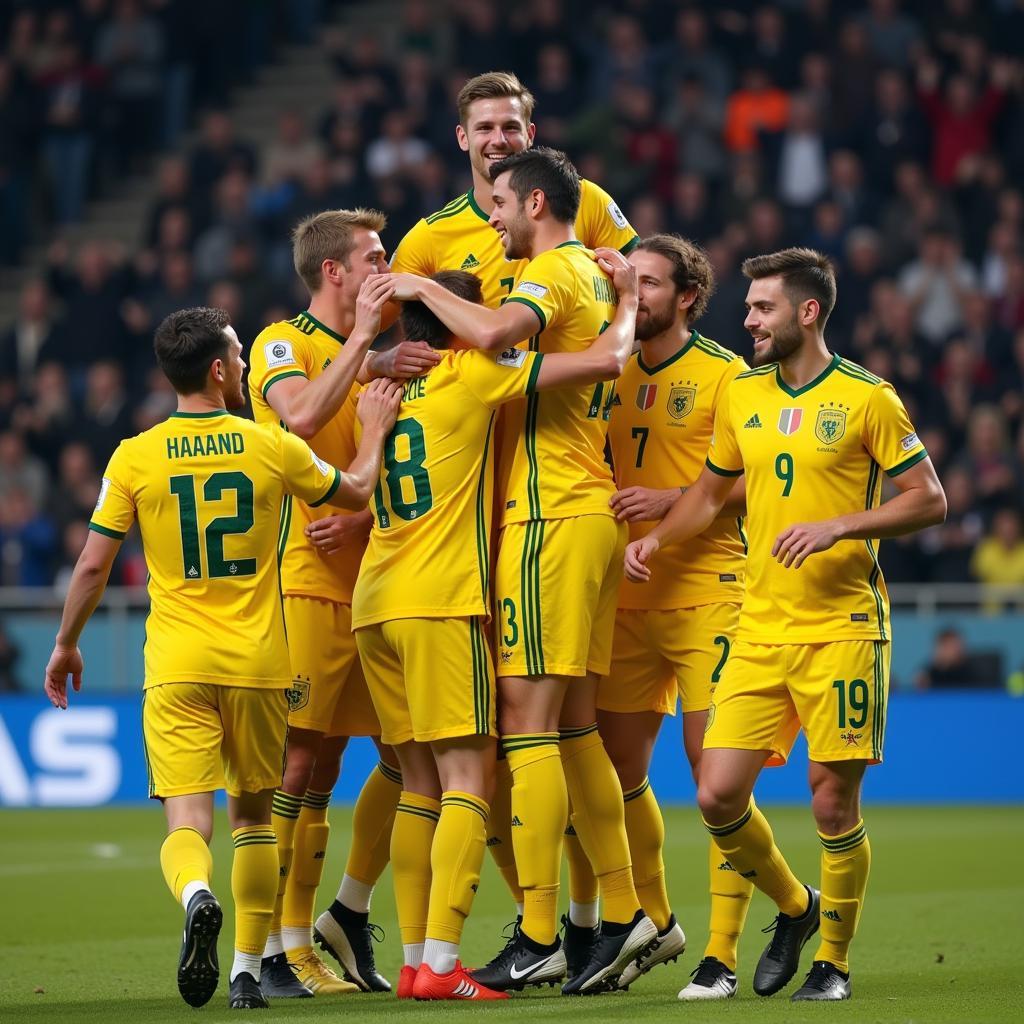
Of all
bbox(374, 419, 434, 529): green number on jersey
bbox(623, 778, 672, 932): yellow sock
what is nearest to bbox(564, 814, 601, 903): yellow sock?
bbox(623, 778, 672, 932): yellow sock

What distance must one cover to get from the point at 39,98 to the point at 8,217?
130 cm

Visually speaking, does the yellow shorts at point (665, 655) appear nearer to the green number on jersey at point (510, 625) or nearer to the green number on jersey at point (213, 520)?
the green number on jersey at point (510, 625)

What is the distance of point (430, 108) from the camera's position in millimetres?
18672

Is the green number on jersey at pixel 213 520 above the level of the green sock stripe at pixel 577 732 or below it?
above

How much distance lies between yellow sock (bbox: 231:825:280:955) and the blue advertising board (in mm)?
8108

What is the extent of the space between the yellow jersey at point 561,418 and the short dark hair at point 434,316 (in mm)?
213

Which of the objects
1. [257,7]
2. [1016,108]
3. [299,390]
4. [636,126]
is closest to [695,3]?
Answer: [636,126]

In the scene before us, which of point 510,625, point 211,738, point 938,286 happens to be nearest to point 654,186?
point 938,286

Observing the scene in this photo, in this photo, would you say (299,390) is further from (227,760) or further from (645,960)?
(645,960)

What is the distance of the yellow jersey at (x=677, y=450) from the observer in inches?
273

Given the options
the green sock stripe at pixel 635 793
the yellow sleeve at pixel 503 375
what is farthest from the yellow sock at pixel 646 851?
the yellow sleeve at pixel 503 375

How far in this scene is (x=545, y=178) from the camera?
648 centimetres

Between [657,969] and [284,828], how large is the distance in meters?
1.52

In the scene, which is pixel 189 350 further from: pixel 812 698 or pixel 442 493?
pixel 812 698
